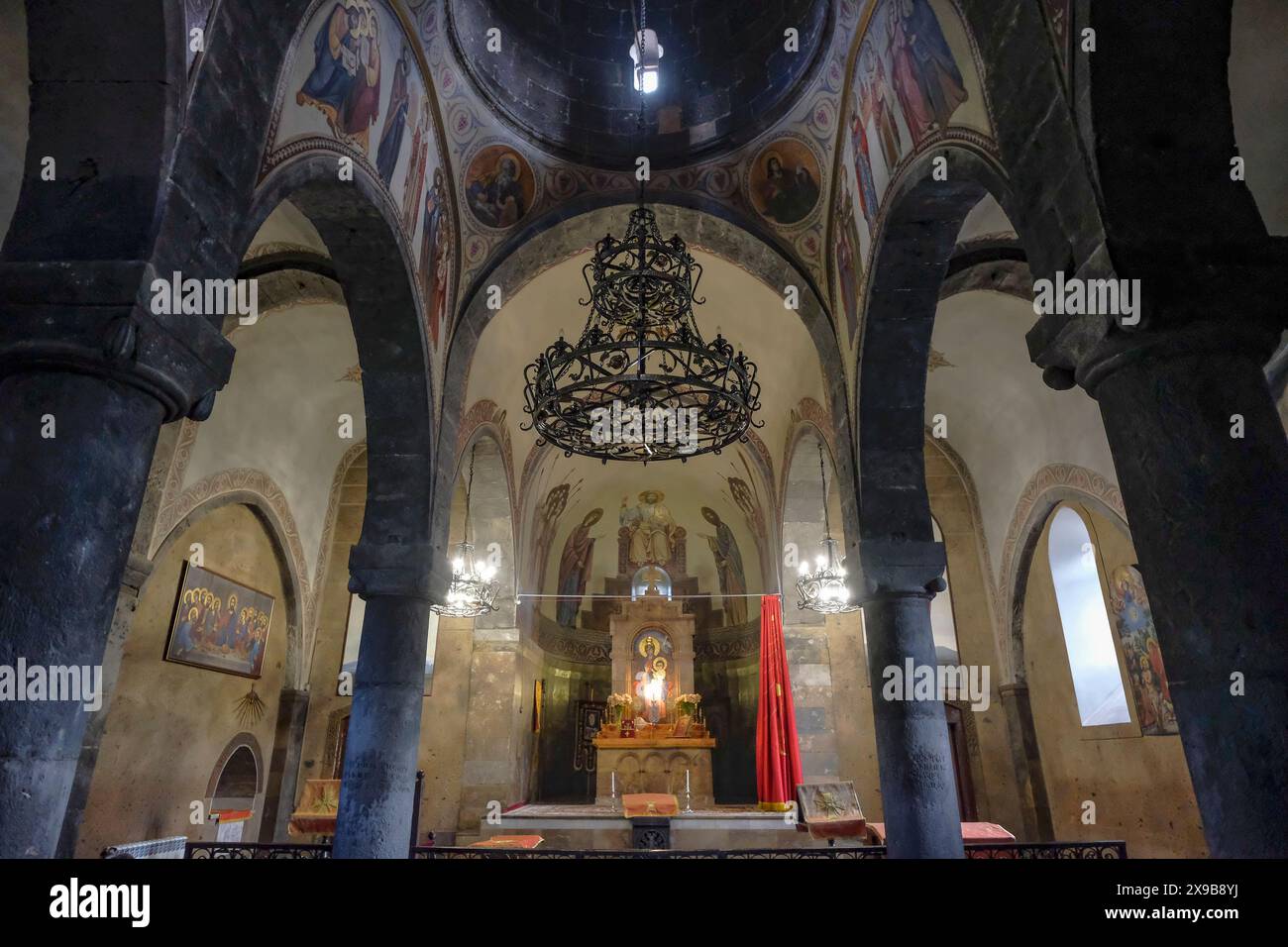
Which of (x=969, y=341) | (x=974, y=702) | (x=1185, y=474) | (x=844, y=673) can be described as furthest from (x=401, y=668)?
(x=974, y=702)

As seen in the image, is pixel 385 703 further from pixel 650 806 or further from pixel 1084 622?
pixel 1084 622

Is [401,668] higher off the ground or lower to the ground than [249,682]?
lower

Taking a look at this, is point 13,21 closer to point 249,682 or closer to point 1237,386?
point 1237,386

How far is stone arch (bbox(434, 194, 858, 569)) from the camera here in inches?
273

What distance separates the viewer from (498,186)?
7348 mm

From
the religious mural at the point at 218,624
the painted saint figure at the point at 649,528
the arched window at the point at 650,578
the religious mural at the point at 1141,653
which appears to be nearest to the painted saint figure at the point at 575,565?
the painted saint figure at the point at 649,528

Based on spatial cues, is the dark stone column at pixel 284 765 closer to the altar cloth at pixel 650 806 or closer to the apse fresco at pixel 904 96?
the altar cloth at pixel 650 806

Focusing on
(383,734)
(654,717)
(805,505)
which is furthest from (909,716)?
(654,717)

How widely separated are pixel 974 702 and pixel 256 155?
1136 cm

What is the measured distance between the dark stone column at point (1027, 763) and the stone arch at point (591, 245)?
6.31m

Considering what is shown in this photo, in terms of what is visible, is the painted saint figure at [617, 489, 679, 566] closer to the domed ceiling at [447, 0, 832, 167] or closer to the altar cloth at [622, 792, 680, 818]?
the altar cloth at [622, 792, 680, 818]

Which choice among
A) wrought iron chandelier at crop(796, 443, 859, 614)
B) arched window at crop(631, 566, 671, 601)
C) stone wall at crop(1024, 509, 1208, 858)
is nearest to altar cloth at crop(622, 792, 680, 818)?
wrought iron chandelier at crop(796, 443, 859, 614)

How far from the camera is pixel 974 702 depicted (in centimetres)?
1080

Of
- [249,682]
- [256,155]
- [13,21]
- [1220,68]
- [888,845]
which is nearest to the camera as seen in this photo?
[1220,68]
